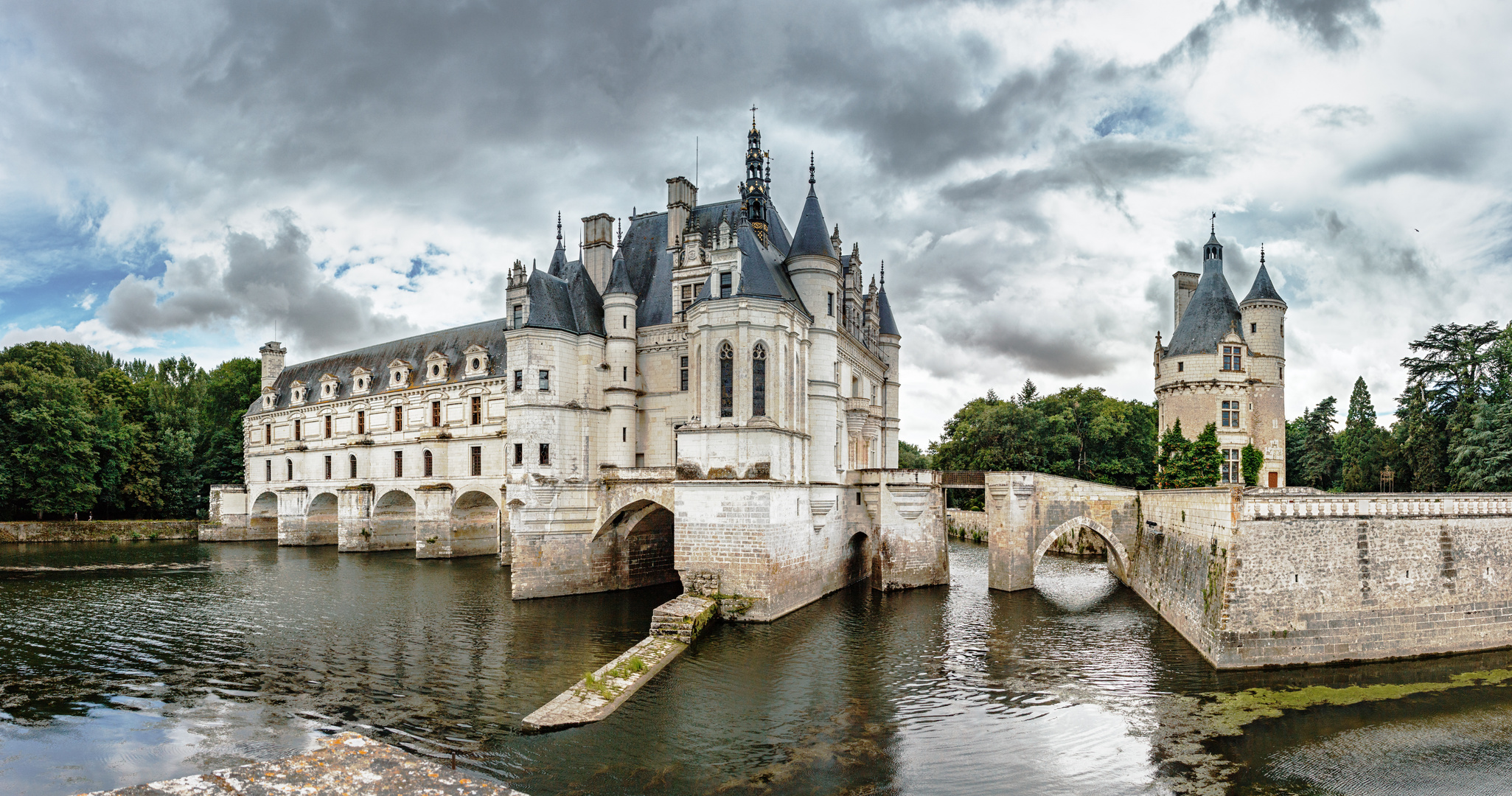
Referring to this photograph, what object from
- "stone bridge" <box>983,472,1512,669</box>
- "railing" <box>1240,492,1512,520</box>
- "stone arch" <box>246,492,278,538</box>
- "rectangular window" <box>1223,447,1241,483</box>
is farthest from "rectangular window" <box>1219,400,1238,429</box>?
"stone arch" <box>246,492,278,538</box>

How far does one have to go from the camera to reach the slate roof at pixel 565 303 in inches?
1206

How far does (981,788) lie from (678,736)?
5545mm

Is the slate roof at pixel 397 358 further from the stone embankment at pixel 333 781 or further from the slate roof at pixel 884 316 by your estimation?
the stone embankment at pixel 333 781

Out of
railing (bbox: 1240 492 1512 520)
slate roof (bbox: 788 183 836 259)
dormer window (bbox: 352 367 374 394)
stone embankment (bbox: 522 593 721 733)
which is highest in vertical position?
slate roof (bbox: 788 183 836 259)

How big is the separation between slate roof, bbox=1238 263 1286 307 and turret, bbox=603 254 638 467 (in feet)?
95.7

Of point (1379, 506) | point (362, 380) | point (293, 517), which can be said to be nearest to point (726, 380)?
point (1379, 506)

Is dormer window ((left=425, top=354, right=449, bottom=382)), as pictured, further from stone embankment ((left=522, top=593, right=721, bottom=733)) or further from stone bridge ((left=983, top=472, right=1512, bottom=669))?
stone bridge ((left=983, top=472, right=1512, bottom=669))

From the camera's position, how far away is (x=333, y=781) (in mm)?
7484

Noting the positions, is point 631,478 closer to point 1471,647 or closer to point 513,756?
point 513,756

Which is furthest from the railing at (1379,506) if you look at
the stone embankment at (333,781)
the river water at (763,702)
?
the stone embankment at (333,781)

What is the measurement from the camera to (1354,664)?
1948cm

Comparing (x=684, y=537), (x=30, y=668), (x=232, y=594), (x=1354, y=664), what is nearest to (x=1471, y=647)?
(x=1354, y=664)

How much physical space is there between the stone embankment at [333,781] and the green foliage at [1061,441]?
153 feet

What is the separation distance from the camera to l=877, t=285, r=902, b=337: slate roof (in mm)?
41781
